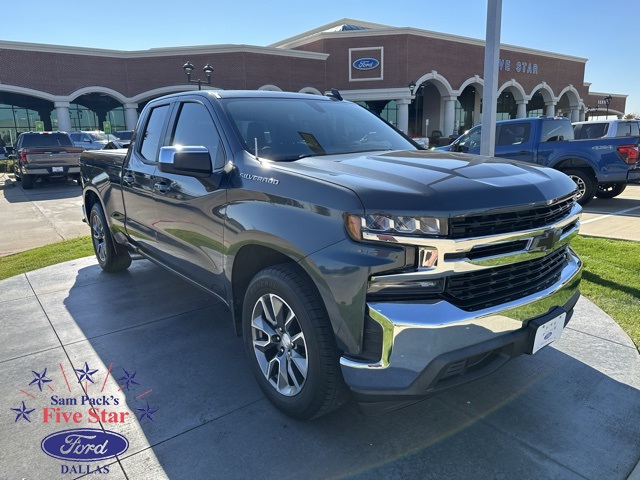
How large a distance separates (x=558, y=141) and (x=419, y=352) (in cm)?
991

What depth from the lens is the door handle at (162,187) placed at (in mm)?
3783

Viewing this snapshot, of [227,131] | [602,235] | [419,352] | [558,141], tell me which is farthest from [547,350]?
[558,141]

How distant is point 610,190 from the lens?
11352 mm

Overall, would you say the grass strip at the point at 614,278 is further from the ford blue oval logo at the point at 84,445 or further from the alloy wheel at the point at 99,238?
the alloy wheel at the point at 99,238

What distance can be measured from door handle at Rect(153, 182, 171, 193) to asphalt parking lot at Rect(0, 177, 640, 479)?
1.28 metres

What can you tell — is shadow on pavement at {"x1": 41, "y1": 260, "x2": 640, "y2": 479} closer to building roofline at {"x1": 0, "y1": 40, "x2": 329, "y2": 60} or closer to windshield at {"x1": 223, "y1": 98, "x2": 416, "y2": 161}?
windshield at {"x1": 223, "y1": 98, "x2": 416, "y2": 161}

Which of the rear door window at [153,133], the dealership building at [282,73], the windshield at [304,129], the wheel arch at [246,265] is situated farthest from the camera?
the dealership building at [282,73]

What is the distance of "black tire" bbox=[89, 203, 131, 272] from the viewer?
223 inches

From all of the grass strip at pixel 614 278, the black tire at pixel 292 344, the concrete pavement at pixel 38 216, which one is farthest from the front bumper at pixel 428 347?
the concrete pavement at pixel 38 216

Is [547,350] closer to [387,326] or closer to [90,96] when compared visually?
[387,326]

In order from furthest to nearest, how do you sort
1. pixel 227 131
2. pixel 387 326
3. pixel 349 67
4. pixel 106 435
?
pixel 349 67
pixel 227 131
pixel 106 435
pixel 387 326

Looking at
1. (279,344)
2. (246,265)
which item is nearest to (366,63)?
(246,265)

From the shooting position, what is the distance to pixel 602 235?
7293 mm

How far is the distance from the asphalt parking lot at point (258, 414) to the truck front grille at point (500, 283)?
857mm
